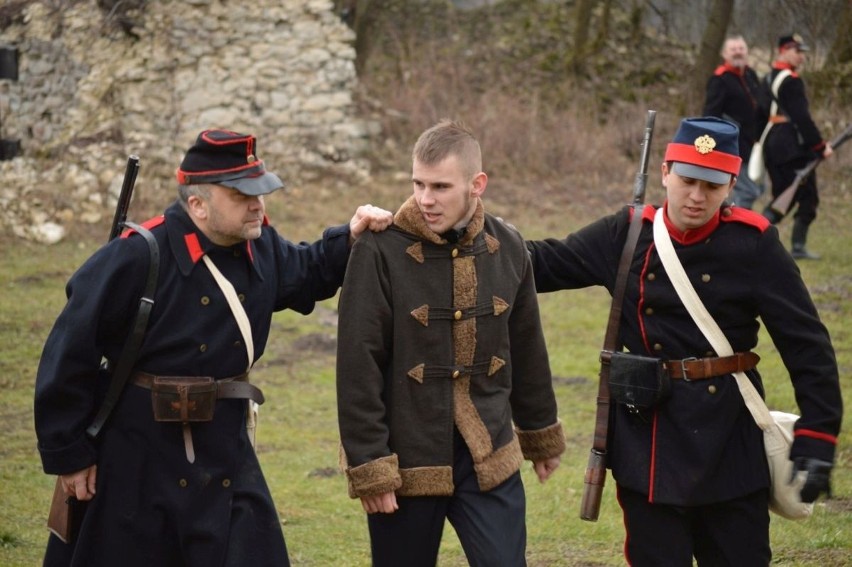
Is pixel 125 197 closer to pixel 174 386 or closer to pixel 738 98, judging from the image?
pixel 174 386

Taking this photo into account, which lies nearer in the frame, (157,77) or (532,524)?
(532,524)

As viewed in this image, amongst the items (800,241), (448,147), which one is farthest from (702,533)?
(800,241)

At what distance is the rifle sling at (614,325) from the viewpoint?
13.9ft

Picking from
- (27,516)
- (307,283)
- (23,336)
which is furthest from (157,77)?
(307,283)

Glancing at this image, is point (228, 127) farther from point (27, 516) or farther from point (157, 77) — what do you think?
point (27, 516)

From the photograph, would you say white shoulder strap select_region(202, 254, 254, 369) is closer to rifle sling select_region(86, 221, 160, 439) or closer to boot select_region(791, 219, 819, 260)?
rifle sling select_region(86, 221, 160, 439)

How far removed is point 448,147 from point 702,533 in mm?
1567

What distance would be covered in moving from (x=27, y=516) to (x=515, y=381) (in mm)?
3363

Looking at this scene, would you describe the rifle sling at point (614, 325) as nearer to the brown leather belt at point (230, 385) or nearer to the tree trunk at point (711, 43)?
the brown leather belt at point (230, 385)

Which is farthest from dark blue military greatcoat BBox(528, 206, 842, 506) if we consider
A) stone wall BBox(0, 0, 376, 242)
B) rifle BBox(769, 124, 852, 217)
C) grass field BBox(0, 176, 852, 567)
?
stone wall BBox(0, 0, 376, 242)

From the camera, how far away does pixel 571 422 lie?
334 inches

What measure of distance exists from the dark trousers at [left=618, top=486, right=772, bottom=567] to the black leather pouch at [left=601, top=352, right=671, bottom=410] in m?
0.33

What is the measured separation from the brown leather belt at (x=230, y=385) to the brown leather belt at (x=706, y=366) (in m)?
1.38

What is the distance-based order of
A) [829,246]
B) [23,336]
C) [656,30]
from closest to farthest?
[23,336]
[829,246]
[656,30]
